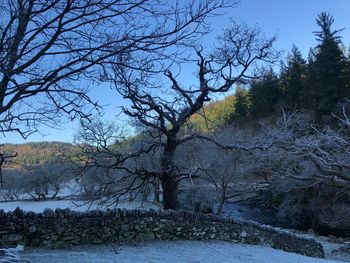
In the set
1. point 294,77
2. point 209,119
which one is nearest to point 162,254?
point 209,119

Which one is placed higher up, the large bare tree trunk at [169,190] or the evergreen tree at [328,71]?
the evergreen tree at [328,71]

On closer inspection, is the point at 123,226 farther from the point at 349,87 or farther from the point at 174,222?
the point at 349,87

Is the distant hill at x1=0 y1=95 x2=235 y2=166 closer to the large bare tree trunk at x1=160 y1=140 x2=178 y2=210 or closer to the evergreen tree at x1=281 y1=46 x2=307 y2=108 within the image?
the large bare tree trunk at x1=160 y1=140 x2=178 y2=210

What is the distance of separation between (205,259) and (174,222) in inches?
105

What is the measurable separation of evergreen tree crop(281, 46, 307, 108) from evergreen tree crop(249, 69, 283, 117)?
5.18 feet

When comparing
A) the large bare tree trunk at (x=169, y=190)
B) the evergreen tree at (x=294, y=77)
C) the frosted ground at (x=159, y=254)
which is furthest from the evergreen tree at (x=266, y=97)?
the frosted ground at (x=159, y=254)

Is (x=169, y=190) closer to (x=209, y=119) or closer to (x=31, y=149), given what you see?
(x=209, y=119)

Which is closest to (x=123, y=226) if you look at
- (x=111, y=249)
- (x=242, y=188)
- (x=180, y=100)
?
(x=111, y=249)

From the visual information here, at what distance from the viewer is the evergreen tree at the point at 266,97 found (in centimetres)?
6494

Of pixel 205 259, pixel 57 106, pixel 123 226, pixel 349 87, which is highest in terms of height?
pixel 349 87

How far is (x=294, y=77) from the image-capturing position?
61281 mm

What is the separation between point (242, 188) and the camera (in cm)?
4003

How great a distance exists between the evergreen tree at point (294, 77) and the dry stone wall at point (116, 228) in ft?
153

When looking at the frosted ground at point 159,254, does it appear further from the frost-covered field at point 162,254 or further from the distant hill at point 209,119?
the distant hill at point 209,119
